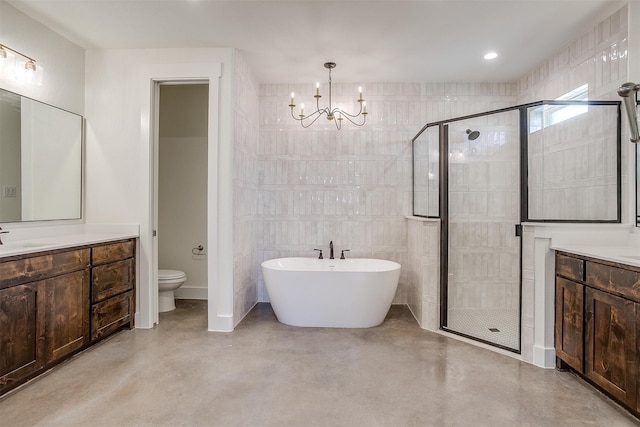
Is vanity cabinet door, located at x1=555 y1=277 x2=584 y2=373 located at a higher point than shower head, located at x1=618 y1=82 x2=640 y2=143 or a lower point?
lower

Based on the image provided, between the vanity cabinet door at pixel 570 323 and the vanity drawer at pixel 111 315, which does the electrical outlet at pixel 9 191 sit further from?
the vanity cabinet door at pixel 570 323

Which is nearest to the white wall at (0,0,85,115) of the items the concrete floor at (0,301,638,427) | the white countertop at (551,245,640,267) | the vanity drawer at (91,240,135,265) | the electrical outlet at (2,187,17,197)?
the electrical outlet at (2,187,17,197)

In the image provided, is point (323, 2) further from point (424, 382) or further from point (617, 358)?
point (617, 358)

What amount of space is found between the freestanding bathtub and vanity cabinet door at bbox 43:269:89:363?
1.46 metres

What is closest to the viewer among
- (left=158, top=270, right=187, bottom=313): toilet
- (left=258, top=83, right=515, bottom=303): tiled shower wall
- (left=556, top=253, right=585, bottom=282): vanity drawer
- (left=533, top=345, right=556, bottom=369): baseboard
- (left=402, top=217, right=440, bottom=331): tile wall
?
(left=556, top=253, right=585, bottom=282): vanity drawer

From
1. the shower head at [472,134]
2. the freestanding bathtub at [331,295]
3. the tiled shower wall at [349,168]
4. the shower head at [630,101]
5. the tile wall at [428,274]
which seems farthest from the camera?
the tiled shower wall at [349,168]

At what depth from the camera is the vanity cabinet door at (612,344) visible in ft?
5.73

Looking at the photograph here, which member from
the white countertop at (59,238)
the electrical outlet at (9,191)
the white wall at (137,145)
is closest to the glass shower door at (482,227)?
the white wall at (137,145)

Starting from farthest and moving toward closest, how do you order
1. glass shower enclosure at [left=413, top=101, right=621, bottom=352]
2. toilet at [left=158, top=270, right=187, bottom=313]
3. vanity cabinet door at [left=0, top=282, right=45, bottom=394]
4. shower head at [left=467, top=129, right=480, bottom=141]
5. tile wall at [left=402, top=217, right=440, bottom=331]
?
toilet at [left=158, top=270, right=187, bottom=313]
shower head at [left=467, top=129, right=480, bottom=141]
tile wall at [left=402, top=217, right=440, bottom=331]
glass shower enclosure at [left=413, top=101, right=621, bottom=352]
vanity cabinet door at [left=0, top=282, right=45, bottom=394]

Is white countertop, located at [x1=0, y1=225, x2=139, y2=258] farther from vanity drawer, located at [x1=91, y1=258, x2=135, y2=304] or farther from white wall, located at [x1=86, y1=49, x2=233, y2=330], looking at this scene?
vanity drawer, located at [x1=91, y1=258, x2=135, y2=304]

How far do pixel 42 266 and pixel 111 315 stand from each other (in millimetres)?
824

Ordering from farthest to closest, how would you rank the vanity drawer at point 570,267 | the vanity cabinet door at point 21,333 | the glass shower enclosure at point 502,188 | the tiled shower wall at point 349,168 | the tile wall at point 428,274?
the tiled shower wall at point 349,168
the tile wall at point 428,274
the glass shower enclosure at point 502,188
the vanity drawer at point 570,267
the vanity cabinet door at point 21,333

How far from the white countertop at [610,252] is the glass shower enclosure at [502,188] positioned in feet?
1.03

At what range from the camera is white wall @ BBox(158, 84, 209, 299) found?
163 inches
